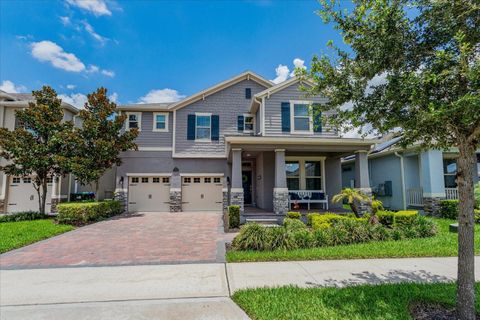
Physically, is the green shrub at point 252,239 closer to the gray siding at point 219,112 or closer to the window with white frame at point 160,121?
the gray siding at point 219,112

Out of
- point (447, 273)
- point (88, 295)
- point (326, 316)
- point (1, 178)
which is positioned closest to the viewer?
point (326, 316)

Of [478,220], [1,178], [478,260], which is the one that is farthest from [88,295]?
[1,178]

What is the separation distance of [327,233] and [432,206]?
8.37 metres

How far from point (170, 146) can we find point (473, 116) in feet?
47.5

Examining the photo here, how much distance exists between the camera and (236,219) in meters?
9.49

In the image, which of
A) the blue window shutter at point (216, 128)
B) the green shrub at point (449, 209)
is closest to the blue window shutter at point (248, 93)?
the blue window shutter at point (216, 128)

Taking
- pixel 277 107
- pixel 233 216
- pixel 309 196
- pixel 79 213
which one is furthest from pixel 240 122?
pixel 79 213

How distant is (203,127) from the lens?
51.5 feet

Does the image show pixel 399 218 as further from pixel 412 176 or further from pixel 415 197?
pixel 412 176

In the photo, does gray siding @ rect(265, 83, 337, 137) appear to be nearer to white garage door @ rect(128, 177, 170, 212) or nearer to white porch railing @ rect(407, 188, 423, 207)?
white porch railing @ rect(407, 188, 423, 207)

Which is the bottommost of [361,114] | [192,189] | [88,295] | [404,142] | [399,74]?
[88,295]

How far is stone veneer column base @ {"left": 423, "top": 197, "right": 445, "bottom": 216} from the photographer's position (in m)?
11.9

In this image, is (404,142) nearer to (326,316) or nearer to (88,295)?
(326,316)

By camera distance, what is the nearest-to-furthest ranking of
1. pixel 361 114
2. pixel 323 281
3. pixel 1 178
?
pixel 361 114 < pixel 323 281 < pixel 1 178
